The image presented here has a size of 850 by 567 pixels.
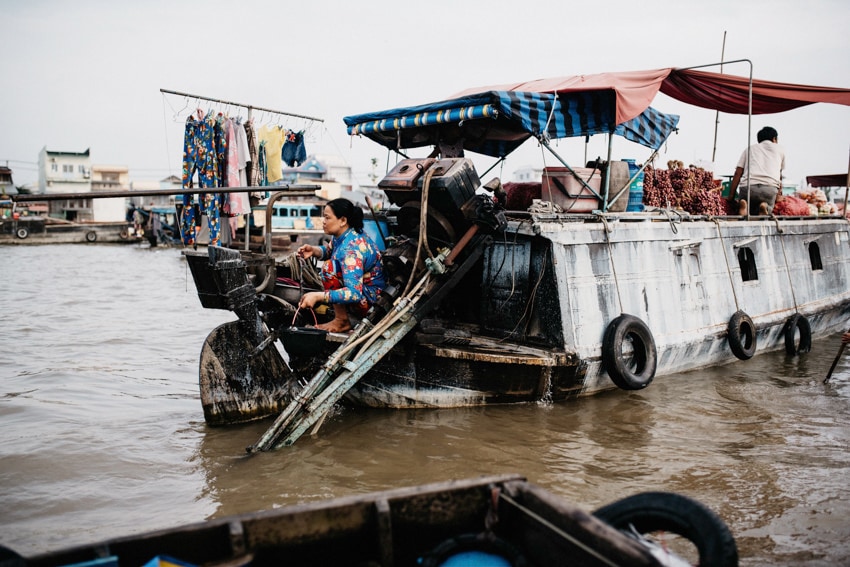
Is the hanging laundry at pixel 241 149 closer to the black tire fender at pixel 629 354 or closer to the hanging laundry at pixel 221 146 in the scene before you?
the hanging laundry at pixel 221 146

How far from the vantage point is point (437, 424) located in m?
6.25

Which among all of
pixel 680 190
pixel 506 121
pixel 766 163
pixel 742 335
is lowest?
pixel 742 335

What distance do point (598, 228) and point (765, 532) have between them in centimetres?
356

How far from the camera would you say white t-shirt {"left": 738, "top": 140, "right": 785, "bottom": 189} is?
32.5 ft

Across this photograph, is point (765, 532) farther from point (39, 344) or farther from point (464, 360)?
point (39, 344)

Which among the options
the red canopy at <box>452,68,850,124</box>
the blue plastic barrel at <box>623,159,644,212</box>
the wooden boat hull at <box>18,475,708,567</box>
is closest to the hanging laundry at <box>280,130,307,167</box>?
the red canopy at <box>452,68,850,124</box>

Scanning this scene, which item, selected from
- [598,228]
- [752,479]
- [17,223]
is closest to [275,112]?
[598,228]

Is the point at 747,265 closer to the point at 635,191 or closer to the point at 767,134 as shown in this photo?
the point at 767,134

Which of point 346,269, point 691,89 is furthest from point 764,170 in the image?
point 346,269

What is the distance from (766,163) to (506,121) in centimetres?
498

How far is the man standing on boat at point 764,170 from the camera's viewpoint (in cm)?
992

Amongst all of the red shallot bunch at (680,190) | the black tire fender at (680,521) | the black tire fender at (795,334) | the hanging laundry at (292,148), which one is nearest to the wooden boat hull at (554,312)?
the red shallot bunch at (680,190)

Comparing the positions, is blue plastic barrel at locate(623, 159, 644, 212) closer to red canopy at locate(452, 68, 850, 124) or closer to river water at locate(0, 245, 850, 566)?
red canopy at locate(452, 68, 850, 124)

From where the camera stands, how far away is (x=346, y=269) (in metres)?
6.30
